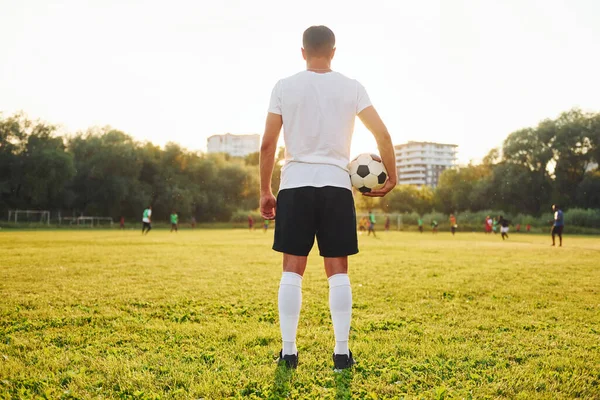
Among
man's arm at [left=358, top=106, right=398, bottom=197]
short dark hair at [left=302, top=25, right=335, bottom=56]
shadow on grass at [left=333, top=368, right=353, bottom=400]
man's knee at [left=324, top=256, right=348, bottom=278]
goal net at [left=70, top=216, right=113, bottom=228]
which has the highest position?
short dark hair at [left=302, top=25, right=335, bottom=56]

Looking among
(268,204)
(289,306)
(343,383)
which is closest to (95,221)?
(268,204)

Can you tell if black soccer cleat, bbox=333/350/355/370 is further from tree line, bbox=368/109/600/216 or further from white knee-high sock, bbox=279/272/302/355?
tree line, bbox=368/109/600/216

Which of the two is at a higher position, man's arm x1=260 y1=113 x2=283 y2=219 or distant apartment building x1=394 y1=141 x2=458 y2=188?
distant apartment building x1=394 y1=141 x2=458 y2=188

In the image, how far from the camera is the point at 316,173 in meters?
3.76

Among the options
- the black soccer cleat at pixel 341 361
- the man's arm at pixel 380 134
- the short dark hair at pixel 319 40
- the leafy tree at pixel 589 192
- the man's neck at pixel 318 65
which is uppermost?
the leafy tree at pixel 589 192

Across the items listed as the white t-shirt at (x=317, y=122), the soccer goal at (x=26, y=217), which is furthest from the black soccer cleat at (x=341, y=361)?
the soccer goal at (x=26, y=217)

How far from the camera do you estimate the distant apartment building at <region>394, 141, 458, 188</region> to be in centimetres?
19012

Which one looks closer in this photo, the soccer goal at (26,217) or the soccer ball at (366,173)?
the soccer ball at (366,173)

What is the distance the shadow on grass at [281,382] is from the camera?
3.14m

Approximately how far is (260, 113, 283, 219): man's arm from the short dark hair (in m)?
0.63

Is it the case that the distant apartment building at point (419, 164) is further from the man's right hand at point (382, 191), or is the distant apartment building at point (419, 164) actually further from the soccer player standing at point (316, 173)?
the soccer player standing at point (316, 173)

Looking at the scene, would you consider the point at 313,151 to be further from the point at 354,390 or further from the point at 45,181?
the point at 45,181

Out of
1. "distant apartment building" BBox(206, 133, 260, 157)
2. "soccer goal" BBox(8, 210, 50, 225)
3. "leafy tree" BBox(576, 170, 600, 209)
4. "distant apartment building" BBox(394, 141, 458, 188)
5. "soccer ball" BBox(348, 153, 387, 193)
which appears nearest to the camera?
"soccer ball" BBox(348, 153, 387, 193)

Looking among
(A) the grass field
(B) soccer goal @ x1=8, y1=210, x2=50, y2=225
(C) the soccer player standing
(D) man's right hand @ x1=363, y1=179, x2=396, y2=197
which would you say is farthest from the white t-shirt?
(B) soccer goal @ x1=8, y1=210, x2=50, y2=225
